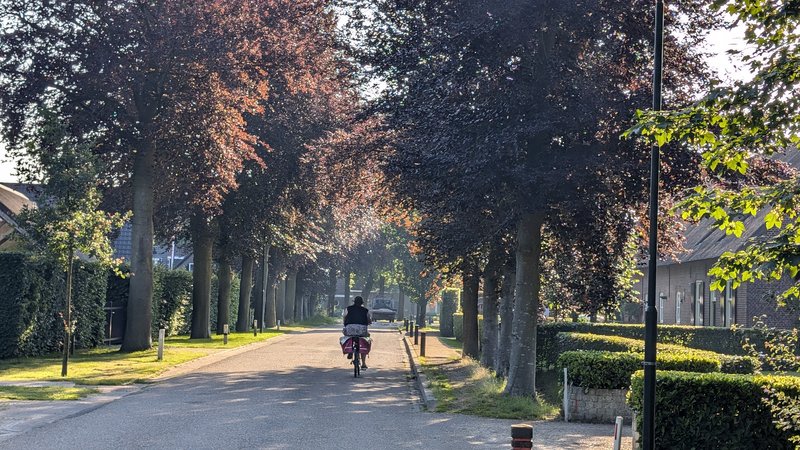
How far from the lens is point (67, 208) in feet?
76.3

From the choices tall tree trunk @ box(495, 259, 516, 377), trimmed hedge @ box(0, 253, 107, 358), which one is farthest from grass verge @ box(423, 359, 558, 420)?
trimmed hedge @ box(0, 253, 107, 358)

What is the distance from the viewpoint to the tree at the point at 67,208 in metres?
23.2

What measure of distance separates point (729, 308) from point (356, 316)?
1985 centimetres

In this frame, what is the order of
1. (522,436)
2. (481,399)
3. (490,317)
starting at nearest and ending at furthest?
(522,436) < (481,399) < (490,317)

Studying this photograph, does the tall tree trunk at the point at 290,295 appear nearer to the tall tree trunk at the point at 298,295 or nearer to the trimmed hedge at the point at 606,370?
the tall tree trunk at the point at 298,295

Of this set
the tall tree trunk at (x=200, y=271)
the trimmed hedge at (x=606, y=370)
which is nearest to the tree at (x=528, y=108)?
the trimmed hedge at (x=606, y=370)

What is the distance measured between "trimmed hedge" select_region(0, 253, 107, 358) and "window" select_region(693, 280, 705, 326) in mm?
25947

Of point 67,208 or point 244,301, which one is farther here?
point 244,301

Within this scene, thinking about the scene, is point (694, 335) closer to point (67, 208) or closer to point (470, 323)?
point (470, 323)

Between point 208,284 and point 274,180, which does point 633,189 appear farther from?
point 208,284

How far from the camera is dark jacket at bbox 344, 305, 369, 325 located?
1050 inches

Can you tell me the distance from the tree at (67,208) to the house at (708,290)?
60.8 ft

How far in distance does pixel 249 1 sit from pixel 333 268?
186 ft

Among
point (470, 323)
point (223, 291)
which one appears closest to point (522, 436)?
point (470, 323)
